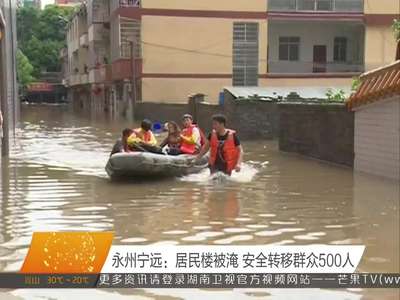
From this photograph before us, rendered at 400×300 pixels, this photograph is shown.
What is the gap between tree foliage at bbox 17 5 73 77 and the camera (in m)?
75.6

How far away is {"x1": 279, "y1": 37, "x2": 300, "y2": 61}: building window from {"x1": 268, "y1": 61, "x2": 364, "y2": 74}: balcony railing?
3.81ft

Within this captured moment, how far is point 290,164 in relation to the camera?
15984 mm

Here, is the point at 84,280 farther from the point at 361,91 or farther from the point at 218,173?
the point at 361,91

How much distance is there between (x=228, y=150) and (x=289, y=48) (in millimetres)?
28275

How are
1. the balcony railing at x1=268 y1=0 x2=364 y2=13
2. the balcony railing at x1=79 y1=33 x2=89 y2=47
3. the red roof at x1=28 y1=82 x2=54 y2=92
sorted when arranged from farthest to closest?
the red roof at x1=28 y1=82 x2=54 y2=92 < the balcony railing at x1=79 y1=33 x2=89 y2=47 < the balcony railing at x1=268 y1=0 x2=364 y2=13

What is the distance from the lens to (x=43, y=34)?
80312 mm

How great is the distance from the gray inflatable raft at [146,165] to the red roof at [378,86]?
3.72 meters

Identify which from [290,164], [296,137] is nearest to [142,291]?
[290,164]

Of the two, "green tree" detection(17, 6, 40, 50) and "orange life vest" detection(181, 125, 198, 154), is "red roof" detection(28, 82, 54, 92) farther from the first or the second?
"orange life vest" detection(181, 125, 198, 154)

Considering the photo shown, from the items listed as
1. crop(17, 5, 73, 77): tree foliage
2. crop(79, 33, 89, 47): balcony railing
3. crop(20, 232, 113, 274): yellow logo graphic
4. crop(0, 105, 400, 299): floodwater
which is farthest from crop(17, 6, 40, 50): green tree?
crop(20, 232, 113, 274): yellow logo graphic

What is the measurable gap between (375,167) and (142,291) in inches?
350

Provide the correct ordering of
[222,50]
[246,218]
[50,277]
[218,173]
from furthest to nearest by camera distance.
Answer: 1. [222,50]
2. [218,173]
3. [246,218]
4. [50,277]

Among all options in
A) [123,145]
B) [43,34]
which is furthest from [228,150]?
[43,34]

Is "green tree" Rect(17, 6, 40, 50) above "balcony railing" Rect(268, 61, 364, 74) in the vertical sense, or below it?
above
